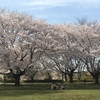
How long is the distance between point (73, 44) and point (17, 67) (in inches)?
446

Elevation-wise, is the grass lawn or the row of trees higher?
the row of trees

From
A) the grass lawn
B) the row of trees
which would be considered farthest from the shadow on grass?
the row of trees

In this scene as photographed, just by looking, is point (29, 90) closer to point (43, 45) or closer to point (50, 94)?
point (50, 94)

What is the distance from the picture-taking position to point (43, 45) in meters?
37.7

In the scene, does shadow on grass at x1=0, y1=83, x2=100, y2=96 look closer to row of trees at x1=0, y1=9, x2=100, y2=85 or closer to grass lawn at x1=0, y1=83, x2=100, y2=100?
grass lawn at x1=0, y1=83, x2=100, y2=100

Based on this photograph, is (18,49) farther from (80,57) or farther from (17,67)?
(80,57)

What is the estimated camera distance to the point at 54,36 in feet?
132

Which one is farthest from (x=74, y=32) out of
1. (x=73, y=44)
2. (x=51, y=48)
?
(x=51, y=48)

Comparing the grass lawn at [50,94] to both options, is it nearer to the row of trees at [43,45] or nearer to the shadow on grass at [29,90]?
the shadow on grass at [29,90]

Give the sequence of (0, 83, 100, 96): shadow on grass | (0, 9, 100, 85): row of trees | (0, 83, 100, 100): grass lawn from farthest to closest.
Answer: (0, 9, 100, 85): row of trees, (0, 83, 100, 96): shadow on grass, (0, 83, 100, 100): grass lawn

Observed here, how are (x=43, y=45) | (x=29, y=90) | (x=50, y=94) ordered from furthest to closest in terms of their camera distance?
(x=43, y=45), (x=29, y=90), (x=50, y=94)

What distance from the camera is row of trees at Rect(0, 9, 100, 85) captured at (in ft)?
118

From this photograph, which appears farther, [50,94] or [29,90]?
[29,90]

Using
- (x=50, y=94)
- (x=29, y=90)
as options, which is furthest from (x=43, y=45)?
(x=50, y=94)
